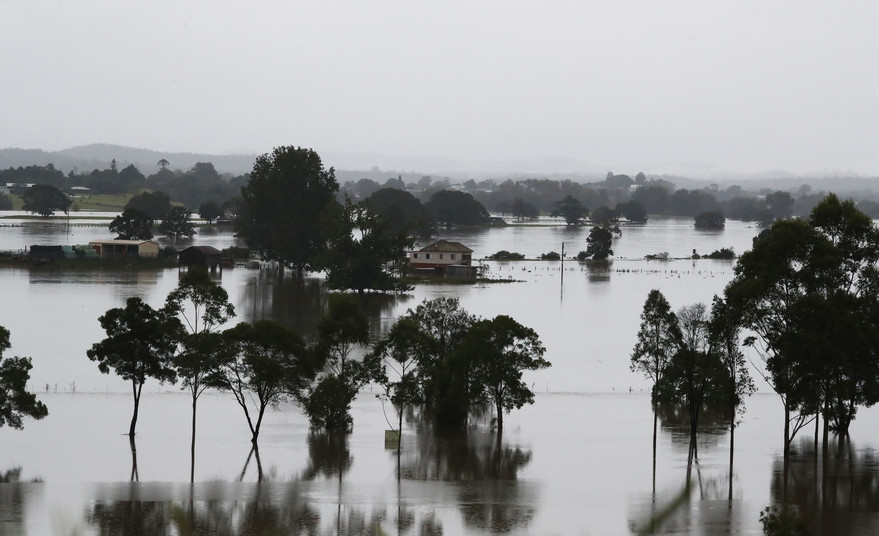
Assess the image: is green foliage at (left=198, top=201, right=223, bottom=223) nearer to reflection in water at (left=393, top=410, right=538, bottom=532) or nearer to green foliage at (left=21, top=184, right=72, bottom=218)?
green foliage at (left=21, top=184, right=72, bottom=218)

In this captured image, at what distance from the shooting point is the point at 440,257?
6253cm

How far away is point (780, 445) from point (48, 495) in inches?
560

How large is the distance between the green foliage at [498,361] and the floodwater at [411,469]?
0.77m

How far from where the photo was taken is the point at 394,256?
51.1m

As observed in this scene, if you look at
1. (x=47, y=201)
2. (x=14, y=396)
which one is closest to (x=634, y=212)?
(x=47, y=201)

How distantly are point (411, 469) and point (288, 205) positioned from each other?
135 ft

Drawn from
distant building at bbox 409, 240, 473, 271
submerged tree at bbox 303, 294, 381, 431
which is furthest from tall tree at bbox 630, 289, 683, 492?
distant building at bbox 409, 240, 473, 271

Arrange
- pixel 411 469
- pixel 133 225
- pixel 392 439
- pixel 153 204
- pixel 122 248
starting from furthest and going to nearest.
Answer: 1. pixel 153 204
2. pixel 133 225
3. pixel 122 248
4. pixel 392 439
5. pixel 411 469

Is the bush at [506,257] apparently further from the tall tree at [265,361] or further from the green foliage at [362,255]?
the tall tree at [265,361]

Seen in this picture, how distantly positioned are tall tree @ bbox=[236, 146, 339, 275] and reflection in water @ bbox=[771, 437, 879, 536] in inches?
1548

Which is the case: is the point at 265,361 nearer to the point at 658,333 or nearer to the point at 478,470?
the point at 478,470

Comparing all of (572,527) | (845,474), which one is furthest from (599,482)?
(845,474)

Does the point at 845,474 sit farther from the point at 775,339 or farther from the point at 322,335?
the point at 322,335

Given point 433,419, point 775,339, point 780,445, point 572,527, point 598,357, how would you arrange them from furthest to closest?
point 598,357 < point 433,419 < point 780,445 < point 775,339 < point 572,527
